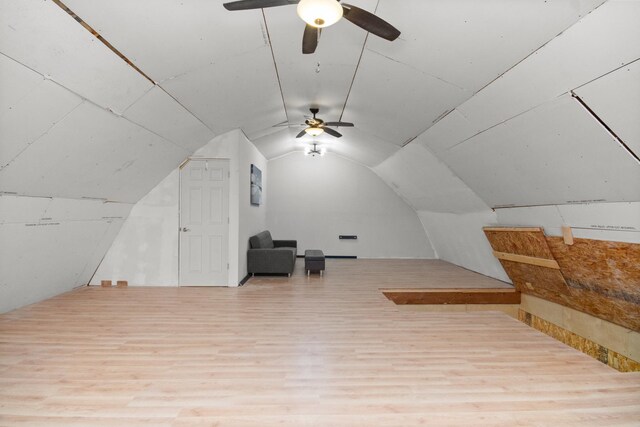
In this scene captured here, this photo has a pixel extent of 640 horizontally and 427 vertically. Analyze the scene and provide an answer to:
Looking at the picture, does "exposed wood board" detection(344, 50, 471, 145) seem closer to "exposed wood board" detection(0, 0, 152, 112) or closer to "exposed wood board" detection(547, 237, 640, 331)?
"exposed wood board" detection(547, 237, 640, 331)

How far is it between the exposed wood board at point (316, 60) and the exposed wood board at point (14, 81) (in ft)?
6.19

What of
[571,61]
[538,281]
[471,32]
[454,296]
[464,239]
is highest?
[471,32]

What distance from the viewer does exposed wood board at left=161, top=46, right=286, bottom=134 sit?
11.5ft

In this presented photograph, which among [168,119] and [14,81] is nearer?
[14,81]

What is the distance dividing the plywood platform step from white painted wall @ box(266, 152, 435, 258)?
12.1ft

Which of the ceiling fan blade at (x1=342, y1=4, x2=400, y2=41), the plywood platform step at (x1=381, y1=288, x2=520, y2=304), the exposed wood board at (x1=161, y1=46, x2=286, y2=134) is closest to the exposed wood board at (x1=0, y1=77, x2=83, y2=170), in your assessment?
the exposed wood board at (x1=161, y1=46, x2=286, y2=134)

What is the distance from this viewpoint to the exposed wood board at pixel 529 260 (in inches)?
172

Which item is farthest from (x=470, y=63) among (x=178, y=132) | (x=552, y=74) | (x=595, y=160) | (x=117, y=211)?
(x=117, y=211)

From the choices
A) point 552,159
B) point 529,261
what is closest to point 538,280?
point 529,261

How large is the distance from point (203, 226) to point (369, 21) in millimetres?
4423

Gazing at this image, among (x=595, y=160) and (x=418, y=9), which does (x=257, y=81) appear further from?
(x=595, y=160)

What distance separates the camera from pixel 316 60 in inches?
142

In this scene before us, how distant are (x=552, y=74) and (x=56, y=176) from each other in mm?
4958

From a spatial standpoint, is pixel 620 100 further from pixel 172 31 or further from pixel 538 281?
pixel 172 31
